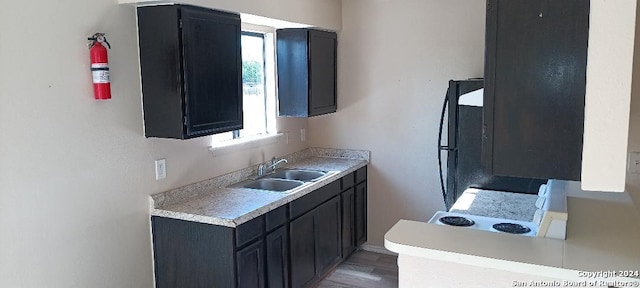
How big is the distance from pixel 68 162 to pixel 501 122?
1948 mm

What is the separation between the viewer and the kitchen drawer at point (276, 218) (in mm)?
2936

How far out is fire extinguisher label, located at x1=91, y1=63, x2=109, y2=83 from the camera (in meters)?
2.30

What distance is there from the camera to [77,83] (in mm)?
2279

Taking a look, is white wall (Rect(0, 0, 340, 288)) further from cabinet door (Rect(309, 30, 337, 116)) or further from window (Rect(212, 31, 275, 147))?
cabinet door (Rect(309, 30, 337, 116))

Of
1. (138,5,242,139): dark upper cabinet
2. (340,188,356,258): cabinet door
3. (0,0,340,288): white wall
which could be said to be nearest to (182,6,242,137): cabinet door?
(138,5,242,139): dark upper cabinet

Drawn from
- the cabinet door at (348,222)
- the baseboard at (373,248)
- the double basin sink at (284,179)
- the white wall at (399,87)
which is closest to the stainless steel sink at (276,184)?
the double basin sink at (284,179)

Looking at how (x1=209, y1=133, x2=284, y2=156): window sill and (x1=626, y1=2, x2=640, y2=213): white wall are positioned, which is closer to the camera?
(x1=626, y1=2, x2=640, y2=213): white wall

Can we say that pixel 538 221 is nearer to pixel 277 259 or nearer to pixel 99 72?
pixel 277 259

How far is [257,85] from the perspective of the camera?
3906 mm

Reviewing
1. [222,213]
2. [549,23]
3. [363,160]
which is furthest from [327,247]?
[549,23]

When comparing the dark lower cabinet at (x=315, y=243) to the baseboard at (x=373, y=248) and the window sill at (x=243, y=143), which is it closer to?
the baseboard at (x=373, y=248)

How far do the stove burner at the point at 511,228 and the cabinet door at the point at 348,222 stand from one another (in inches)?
71.2

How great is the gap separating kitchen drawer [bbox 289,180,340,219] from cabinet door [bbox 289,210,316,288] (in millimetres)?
49

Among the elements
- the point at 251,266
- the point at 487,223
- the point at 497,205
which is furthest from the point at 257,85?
the point at 487,223
